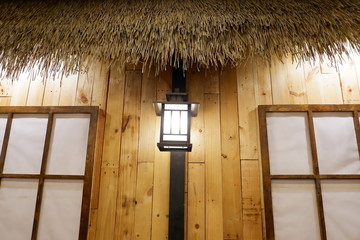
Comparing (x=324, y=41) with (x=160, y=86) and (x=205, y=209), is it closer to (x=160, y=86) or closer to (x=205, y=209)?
(x=160, y=86)

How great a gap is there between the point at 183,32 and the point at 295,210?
1274 mm

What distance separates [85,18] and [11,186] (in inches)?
47.8

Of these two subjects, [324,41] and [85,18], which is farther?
[85,18]

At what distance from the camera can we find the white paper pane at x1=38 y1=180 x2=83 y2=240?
1669 mm

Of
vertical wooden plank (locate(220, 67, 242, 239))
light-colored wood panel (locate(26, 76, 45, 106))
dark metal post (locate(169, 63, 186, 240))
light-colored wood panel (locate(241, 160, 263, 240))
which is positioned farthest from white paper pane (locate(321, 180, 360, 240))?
light-colored wood panel (locate(26, 76, 45, 106))

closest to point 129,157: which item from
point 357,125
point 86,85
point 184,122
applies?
point 184,122

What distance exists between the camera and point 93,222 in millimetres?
1701

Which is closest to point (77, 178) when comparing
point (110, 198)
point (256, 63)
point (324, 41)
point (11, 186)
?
point (110, 198)

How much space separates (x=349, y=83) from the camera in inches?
73.4

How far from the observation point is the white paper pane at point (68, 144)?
1.76 meters

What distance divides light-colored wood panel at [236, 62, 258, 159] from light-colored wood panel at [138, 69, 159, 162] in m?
0.59

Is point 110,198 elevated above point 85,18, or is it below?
below

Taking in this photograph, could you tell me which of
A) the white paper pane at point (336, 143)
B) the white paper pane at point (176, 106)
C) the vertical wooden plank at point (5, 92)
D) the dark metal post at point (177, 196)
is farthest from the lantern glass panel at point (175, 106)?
the vertical wooden plank at point (5, 92)

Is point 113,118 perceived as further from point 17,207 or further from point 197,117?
point 17,207
